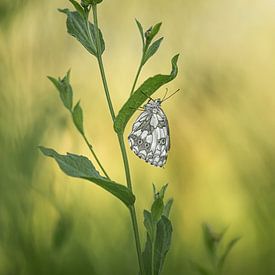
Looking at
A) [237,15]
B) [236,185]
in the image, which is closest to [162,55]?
[237,15]

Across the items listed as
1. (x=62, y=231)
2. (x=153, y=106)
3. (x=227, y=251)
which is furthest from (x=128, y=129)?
(x=227, y=251)

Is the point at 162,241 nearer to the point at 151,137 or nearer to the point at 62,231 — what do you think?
the point at 151,137

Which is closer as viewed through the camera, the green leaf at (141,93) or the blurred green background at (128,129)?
the green leaf at (141,93)

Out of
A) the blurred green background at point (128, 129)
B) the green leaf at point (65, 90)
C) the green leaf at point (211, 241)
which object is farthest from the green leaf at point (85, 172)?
the blurred green background at point (128, 129)

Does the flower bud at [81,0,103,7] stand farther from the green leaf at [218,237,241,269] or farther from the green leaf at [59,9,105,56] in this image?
the green leaf at [218,237,241,269]

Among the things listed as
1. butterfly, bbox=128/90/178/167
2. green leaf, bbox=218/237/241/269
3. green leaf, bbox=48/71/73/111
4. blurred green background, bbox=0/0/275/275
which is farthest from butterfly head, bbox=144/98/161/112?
blurred green background, bbox=0/0/275/275

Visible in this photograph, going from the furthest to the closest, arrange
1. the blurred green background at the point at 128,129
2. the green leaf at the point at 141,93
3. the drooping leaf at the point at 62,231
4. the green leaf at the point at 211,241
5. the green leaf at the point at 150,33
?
the blurred green background at the point at 128,129 < the drooping leaf at the point at 62,231 < the green leaf at the point at 211,241 < the green leaf at the point at 150,33 < the green leaf at the point at 141,93

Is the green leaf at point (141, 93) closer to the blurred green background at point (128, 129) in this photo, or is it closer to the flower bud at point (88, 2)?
the flower bud at point (88, 2)
